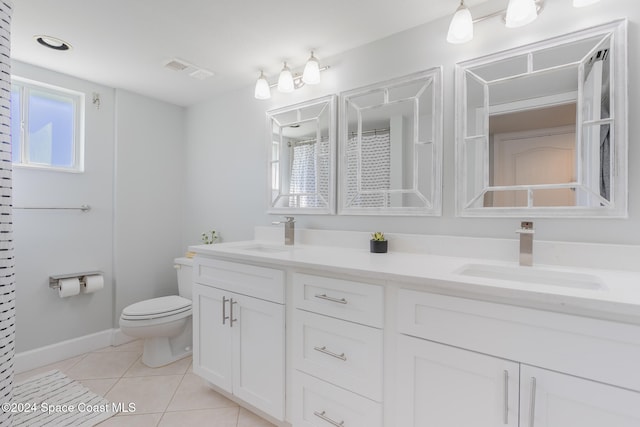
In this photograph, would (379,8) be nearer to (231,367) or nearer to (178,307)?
(231,367)

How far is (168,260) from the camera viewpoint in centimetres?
284

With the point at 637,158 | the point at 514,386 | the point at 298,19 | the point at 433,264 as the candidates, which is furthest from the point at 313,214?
the point at 637,158

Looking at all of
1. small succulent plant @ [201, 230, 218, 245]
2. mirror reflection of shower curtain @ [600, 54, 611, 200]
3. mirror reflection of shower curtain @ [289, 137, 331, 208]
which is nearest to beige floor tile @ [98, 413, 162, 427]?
small succulent plant @ [201, 230, 218, 245]

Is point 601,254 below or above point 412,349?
above

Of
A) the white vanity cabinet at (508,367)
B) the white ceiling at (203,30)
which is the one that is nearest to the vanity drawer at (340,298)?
the white vanity cabinet at (508,367)

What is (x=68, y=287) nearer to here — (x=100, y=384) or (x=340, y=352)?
(x=100, y=384)

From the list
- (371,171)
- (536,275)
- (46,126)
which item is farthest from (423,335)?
(46,126)

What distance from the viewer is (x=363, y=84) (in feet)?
5.97

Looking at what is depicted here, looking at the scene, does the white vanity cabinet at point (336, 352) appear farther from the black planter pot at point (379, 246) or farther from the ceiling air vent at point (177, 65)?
the ceiling air vent at point (177, 65)

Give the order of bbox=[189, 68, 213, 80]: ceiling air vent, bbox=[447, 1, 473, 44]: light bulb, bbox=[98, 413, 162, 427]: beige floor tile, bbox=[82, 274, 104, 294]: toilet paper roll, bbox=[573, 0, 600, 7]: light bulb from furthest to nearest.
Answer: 1. bbox=[82, 274, 104, 294]: toilet paper roll
2. bbox=[189, 68, 213, 80]: ceiling air vent
3. bbox=[98, 413, 162, 427]: beige floor tile
4. bbox=[447, 1, 473, 44]: light bulb
5. bbox=[573, 0, 600, 7]: light bulb

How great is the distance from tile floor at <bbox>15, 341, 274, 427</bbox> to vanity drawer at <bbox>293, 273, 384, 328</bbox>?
31.5 inches

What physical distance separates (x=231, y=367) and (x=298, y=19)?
1.89m

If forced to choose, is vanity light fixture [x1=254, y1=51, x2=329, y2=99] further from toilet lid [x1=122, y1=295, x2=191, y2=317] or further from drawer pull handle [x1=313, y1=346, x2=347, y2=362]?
toilet lid [x1=122, y1=295, x2=191, y2=317]

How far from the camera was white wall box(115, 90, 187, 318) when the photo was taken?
2.54 metres
